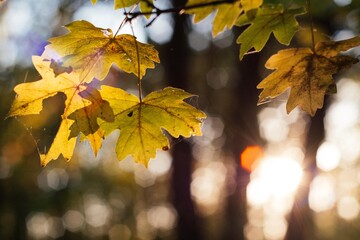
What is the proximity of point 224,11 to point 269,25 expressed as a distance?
303 mm

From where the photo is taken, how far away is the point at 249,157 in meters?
11.6

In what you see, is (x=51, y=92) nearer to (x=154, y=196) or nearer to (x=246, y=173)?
(x=246, y=173)

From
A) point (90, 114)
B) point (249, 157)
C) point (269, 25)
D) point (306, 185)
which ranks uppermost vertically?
point (269, 25)

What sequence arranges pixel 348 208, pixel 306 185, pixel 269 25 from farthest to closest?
pixel 348 208 → pixel 306 185 → pixel 269 25

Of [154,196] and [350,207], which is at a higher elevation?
[154,196]

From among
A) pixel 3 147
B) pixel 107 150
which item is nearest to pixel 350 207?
pixel 107 150

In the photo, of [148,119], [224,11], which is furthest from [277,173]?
[224,11]

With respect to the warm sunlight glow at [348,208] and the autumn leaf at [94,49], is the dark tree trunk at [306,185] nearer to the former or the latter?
the autumn leaf at [94,49]

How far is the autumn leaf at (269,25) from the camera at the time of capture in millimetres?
1441

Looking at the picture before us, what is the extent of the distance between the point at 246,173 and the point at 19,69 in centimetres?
935

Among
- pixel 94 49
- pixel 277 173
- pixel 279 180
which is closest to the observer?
pixel 94 49

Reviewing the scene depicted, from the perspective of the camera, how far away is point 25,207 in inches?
979

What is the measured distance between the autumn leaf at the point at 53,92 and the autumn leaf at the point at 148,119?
0.39ft

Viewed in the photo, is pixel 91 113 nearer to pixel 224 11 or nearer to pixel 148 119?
pixel 148 119
